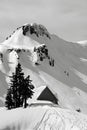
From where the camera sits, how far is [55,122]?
933 inches

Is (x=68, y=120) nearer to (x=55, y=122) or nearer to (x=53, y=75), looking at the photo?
(x=55, y=122)

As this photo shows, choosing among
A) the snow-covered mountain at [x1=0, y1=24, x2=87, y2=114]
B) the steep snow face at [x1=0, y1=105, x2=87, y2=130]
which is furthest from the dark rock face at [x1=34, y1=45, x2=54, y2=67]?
the steep snow face at [x1=0, y1=105, x2=87, y2=130]

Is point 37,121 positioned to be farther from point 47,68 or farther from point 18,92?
point 47,68

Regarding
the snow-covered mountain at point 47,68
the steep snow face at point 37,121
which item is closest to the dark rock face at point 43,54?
the snow-covered mountain at point 47,68

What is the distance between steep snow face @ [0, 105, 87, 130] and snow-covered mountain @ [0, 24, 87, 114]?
8982 cm

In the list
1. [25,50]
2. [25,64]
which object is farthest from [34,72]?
[25,50]

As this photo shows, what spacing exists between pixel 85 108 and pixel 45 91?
142ft

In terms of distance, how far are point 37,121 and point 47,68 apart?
454 feet

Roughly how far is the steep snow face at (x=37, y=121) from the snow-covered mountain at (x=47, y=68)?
8982 cm

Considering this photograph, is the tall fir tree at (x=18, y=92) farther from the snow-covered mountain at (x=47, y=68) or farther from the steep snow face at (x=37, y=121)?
the snow-covered mountain at (x=47, y=68)

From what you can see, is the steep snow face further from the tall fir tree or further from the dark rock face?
the dark rock face

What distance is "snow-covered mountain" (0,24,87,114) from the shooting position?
131625 mm

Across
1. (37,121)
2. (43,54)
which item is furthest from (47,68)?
(37,121)

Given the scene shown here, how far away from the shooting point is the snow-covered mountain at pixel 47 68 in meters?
132
